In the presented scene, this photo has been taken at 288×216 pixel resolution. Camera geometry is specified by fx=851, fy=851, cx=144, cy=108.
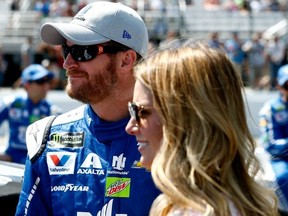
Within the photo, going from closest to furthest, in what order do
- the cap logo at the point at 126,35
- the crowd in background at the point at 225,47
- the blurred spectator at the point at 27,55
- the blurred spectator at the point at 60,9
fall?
the cap logo at the point at 126,35 → the crowd in background at the point at 225,47 → the blurred spectator at the point at 27,55 → the blurred spectator at the point at 60,9

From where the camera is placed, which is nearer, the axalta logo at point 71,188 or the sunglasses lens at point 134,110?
the sunglasses lens at point 134,110

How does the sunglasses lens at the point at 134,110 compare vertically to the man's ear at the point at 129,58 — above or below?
below

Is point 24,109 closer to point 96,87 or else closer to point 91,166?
point 96,87

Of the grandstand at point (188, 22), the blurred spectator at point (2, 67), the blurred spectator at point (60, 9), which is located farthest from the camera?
the grandstand at point (188, 22)

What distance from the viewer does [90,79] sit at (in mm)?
3506

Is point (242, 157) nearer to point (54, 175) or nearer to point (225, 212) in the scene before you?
point (225, 212)

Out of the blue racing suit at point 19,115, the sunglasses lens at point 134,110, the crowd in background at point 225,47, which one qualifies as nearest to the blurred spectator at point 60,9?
the crowd in background at point 225,47

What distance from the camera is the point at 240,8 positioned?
86.9 ft

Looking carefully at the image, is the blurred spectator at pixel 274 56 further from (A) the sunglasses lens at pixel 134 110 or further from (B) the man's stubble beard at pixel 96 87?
(A) the sunglasses lens at pixel 134 110

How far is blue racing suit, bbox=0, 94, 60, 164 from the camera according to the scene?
30.1ft

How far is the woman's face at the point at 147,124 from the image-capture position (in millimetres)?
2498

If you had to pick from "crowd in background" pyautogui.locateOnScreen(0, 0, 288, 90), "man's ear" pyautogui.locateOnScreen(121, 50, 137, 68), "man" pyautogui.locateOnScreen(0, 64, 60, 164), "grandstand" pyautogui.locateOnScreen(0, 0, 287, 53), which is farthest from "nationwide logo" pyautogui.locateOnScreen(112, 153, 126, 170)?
"grandstand" pyautogui.locateOnScreen(0, 0, 287, 53)

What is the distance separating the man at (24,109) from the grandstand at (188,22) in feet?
50.8

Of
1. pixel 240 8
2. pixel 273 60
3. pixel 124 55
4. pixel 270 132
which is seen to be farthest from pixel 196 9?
pixel 124 55
